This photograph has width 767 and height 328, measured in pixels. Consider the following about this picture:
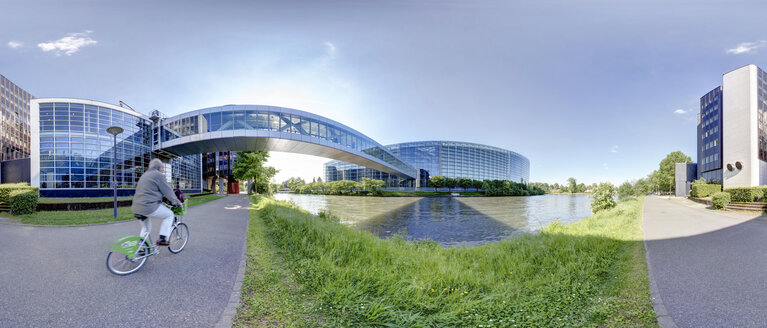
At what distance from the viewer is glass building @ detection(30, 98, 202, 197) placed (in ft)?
83.1

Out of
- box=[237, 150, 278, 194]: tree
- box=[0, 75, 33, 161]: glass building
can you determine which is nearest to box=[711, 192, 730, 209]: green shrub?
box=[237, 150, 278, 194]: tree

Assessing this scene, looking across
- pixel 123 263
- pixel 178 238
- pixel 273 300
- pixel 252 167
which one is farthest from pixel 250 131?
pixel 273 300

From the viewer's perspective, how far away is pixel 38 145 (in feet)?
82.9

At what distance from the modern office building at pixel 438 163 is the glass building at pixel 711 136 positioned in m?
49.1

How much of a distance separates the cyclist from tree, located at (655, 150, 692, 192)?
88.8 meters

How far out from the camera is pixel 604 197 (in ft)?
59.2

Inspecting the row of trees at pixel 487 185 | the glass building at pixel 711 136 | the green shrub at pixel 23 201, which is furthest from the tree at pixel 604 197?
the row of trees at pixel 487 185

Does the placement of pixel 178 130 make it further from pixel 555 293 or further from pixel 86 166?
pixel 555 293

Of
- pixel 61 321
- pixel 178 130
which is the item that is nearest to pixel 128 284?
pixel 61 321

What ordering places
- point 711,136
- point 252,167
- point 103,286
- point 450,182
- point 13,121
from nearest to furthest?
point 103,286, point 252,167, point 711,136, point 13,121, point 450,182

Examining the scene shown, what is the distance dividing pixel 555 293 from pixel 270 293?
4068 mm

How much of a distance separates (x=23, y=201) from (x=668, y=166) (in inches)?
3848

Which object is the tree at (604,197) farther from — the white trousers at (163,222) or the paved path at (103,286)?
the white trousers at (163,222)

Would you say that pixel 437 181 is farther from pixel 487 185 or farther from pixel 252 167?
pixel 252 167
